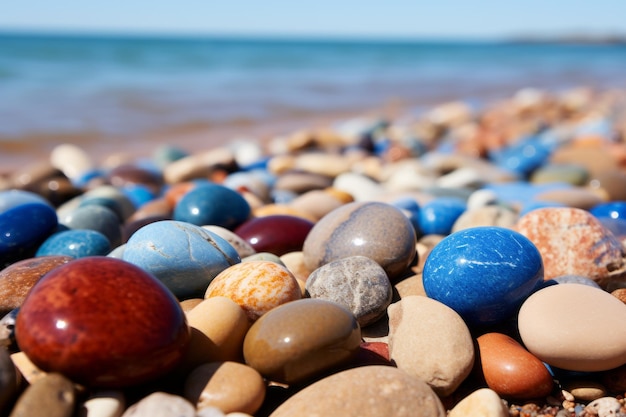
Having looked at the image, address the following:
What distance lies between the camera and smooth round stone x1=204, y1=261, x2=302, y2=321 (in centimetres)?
263

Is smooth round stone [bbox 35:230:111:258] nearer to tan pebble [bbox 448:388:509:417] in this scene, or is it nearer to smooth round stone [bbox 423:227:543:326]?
smooth round stone [bbox 423:227:543:326]

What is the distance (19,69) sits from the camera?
20.2 m

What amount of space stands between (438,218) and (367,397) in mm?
2261

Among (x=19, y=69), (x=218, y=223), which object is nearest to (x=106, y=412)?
(x=218, y=223)

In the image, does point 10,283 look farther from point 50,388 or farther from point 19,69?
point 19,69

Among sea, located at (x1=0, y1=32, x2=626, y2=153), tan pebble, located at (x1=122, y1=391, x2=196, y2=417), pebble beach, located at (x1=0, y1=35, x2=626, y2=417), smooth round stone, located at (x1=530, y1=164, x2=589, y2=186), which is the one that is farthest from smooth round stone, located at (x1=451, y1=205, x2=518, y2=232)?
sea, located at (x1=0, y1=32, x2=626, y2=153)

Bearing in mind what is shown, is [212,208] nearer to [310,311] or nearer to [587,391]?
[310,311]

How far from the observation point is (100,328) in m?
2.06

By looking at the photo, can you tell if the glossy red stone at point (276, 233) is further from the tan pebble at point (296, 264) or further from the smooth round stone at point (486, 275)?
the smooth round stone at point (486, 275)

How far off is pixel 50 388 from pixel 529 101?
13334 mm

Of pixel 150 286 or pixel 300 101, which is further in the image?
pixel 300 101

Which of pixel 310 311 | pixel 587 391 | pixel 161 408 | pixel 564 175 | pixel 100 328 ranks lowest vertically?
pixel 564 175

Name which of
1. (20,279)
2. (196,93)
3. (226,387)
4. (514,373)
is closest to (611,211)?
(514,373)

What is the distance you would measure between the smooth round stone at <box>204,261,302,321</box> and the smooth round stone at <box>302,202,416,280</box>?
51 cm
